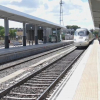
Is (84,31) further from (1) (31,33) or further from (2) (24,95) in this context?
(1) (31,33)

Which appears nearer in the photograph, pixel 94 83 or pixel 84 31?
pixel 94 83

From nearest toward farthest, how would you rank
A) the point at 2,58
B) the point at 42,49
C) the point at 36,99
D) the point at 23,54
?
the point at 36,99
the point at 2,58
the point at 23,54
the point at 42,49

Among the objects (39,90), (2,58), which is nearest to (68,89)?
(39,90)

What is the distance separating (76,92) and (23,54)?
15507mm

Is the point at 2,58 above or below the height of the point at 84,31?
below

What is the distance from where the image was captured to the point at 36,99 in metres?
6.11

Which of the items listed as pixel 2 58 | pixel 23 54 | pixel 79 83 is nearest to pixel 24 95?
pixel 79 83

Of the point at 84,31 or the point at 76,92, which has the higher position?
the point at 84,31

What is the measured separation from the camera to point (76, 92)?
643cm

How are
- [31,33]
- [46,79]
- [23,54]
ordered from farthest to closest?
[31,33]
[23,54]
[46,79]

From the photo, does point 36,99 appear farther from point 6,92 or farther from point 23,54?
point 23,54

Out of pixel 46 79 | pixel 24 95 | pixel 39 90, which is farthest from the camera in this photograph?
pixel 46 79

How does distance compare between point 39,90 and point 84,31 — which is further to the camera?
point 84,31

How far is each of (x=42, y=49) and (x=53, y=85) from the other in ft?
66.0
